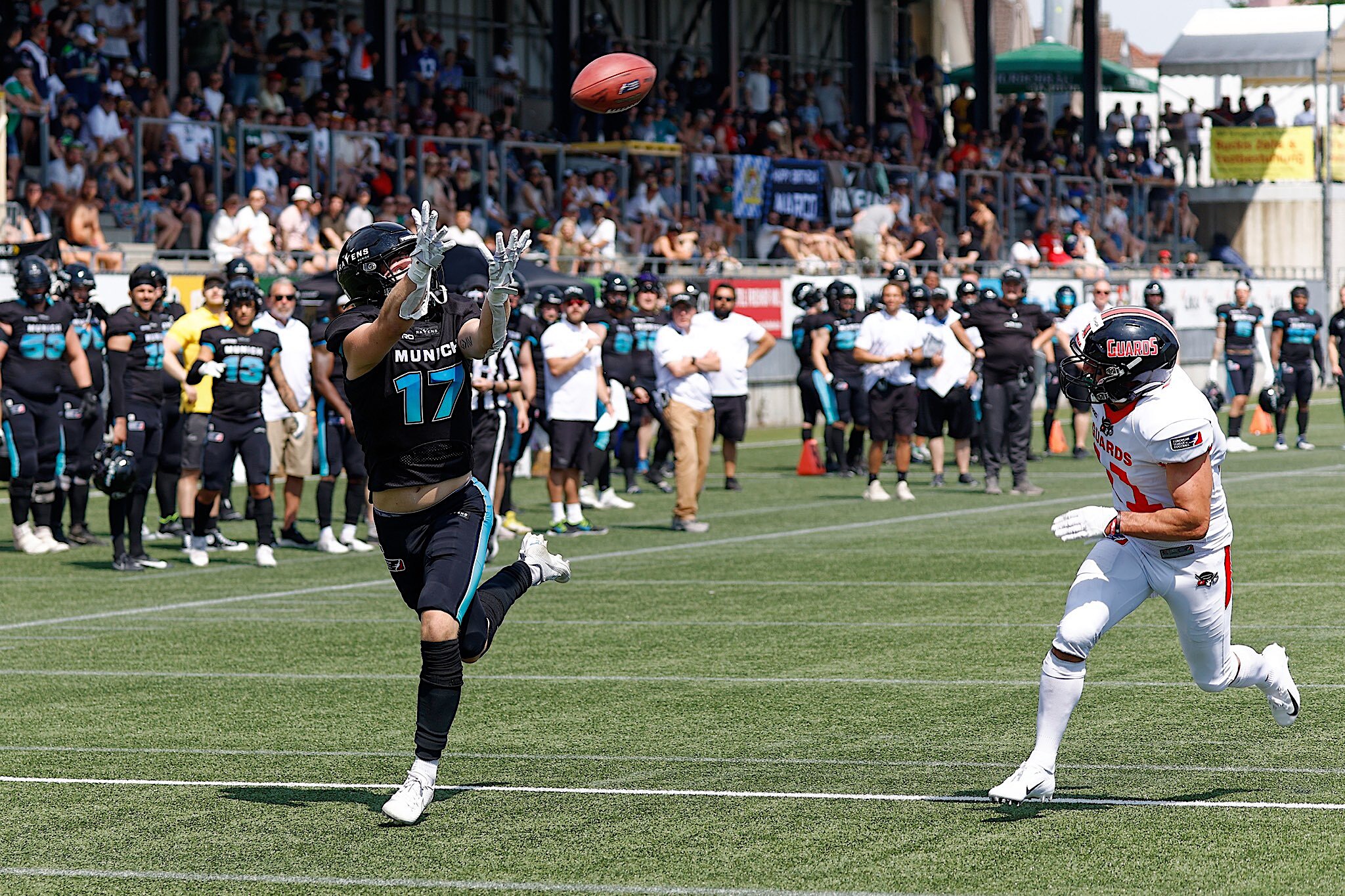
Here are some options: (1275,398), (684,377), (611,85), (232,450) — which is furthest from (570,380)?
(1275,398)

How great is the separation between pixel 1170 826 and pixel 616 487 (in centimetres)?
1398

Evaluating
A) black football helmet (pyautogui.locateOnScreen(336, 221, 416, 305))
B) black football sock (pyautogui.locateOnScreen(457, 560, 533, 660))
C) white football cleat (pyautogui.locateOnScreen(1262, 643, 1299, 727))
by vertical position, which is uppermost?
black football helmet (pyautogui.locateOnScreen(336, 221, 416, 305))

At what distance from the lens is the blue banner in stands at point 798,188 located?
29891mm

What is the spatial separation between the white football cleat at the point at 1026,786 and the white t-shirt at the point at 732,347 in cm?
989

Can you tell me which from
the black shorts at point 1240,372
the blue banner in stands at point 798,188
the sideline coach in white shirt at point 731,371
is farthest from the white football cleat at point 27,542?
the blue banner in stands at point 798,188

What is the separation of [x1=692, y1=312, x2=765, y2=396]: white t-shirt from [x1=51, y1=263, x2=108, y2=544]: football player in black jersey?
4.71 m

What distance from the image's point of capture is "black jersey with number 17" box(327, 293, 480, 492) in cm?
668

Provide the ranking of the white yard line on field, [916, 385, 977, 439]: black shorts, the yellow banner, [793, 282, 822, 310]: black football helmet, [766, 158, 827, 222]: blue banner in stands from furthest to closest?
the yellow banner → [766, 158, 827, 222]: blue banner in stands → [793, 282, 822, 310]: black football helmet → [916, 385, 977, 439]: black shorts → the white yard line on field

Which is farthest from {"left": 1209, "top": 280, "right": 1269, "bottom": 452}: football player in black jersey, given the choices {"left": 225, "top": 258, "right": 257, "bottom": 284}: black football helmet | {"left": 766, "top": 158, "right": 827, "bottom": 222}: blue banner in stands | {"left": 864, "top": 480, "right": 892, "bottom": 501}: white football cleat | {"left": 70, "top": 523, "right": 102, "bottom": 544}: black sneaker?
{"left": 70, "top": 523, "right": 102, "bottom": 544}: black sneaker

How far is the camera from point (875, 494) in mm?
17891

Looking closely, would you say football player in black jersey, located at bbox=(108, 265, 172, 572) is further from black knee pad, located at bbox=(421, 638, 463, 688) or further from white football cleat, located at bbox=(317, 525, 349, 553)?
black knee pad, located at bbox=(421, 638, 463, 688)

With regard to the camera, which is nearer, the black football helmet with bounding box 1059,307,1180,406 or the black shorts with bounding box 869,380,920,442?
the black football helmet with bounding box 1059,307,1180,406

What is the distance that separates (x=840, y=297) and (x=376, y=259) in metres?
14.6

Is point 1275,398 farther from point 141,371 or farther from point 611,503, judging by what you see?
point 141,371
